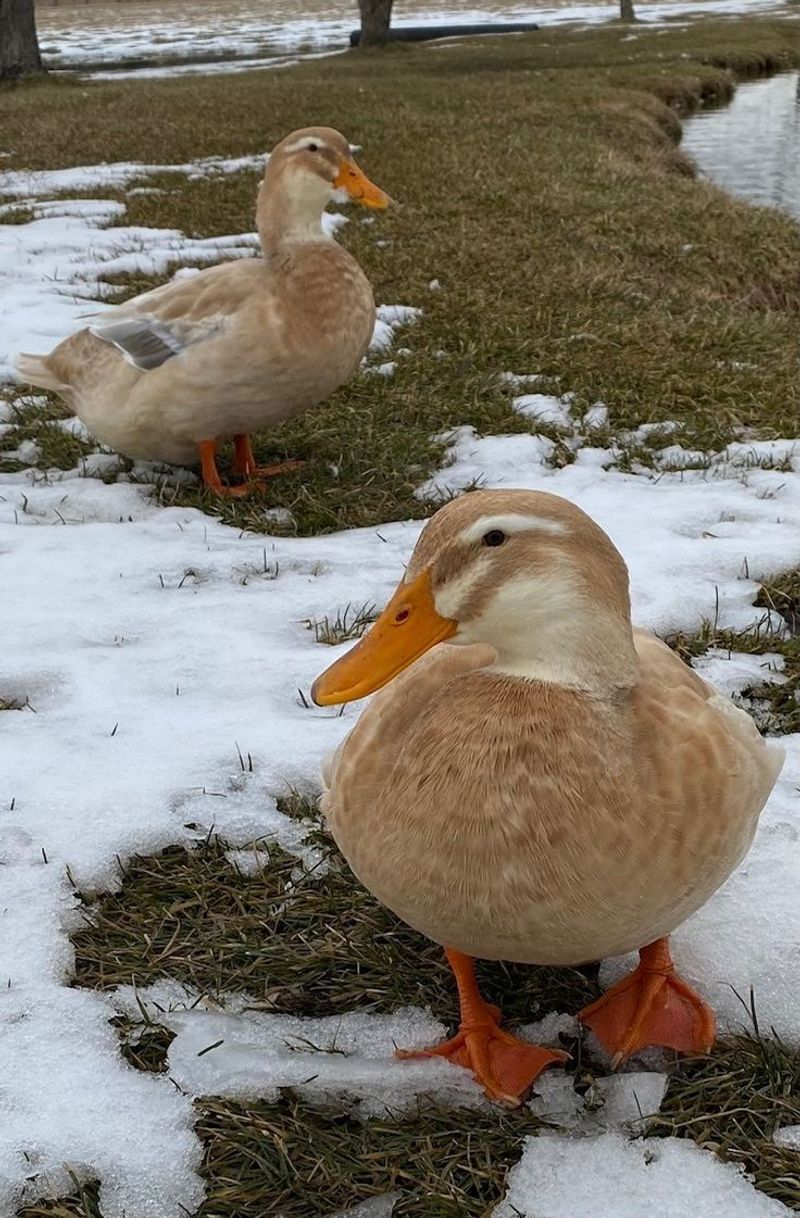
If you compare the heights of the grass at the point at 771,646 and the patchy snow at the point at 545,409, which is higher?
the patchy snow at the point at 545,409

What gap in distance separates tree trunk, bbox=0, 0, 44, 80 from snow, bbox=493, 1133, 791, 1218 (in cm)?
2435

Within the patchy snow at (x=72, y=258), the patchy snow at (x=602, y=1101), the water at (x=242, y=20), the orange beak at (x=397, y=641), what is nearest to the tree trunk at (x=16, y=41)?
the water at (x=242, y=20)

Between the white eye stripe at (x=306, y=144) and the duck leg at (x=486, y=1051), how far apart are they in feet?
11.7

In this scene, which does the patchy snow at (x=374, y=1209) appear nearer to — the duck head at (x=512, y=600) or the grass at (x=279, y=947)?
the grass at (x=279, y=947)

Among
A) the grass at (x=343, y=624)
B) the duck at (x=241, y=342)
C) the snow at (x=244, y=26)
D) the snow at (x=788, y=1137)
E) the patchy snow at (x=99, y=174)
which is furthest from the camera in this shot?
the snow at (x=244, y=26)

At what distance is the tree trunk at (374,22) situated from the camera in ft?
94.5

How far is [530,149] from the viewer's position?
12.4 metres

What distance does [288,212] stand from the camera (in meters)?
4.61

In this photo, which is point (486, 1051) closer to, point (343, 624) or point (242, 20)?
point (343, 624)

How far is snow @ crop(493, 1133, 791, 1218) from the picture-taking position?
184cm

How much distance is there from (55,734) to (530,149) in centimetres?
1103

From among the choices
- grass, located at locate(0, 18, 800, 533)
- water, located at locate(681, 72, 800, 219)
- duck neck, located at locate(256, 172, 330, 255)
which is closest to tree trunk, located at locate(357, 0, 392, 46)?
water, located at locate(681, 72, 800, 219)

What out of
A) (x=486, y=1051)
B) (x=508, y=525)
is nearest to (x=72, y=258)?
(x=508, y=525)

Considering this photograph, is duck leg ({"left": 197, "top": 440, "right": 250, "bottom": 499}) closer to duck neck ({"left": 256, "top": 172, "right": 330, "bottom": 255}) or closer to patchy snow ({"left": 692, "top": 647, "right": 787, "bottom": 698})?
duck neck ({"left": 256, "top": 172, "right": 330, "bottom": 255})
